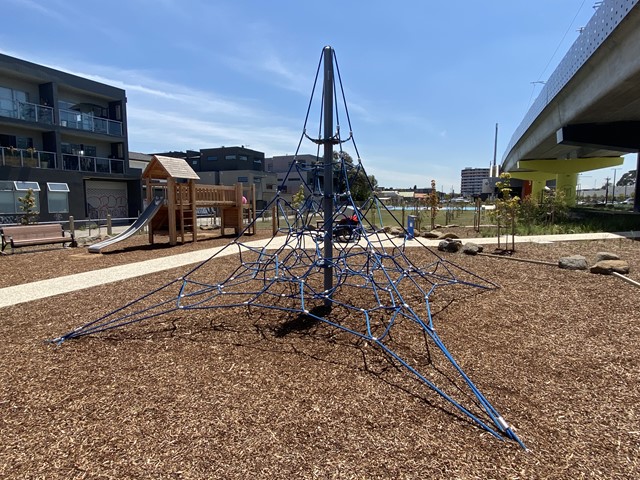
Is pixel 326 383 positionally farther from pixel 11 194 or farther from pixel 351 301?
pixel 11 194

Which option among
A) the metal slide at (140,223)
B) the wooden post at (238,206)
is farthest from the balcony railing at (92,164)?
the metal slide at (140,223)

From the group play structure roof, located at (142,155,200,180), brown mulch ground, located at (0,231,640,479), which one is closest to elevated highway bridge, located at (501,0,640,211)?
brown mulch ground, located at (0,231,640,479)

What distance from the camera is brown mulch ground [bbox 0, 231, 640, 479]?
246 cm

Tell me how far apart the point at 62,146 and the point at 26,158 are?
137 inches

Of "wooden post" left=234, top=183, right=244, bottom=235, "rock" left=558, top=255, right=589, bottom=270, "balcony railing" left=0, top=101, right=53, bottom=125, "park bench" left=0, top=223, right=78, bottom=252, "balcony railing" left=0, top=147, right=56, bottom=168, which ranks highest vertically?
"balcony railing" left=0, top=101, right=53, bottom=125

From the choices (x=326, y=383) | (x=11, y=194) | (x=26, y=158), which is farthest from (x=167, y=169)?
(x=26, y=158)

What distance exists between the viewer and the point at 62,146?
86.5ft

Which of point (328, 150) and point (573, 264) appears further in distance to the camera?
point (573, 264)

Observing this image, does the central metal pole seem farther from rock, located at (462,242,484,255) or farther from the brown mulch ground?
rock, located at (462,242,484,255)

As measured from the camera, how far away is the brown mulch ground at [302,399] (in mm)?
2461

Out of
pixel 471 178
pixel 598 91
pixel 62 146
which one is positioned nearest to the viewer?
pixel 598 91

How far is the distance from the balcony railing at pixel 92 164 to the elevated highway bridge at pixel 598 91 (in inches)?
1089

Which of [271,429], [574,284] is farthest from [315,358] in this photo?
[574,284]

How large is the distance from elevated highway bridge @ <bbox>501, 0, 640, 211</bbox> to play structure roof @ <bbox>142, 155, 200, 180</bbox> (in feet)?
44.4
